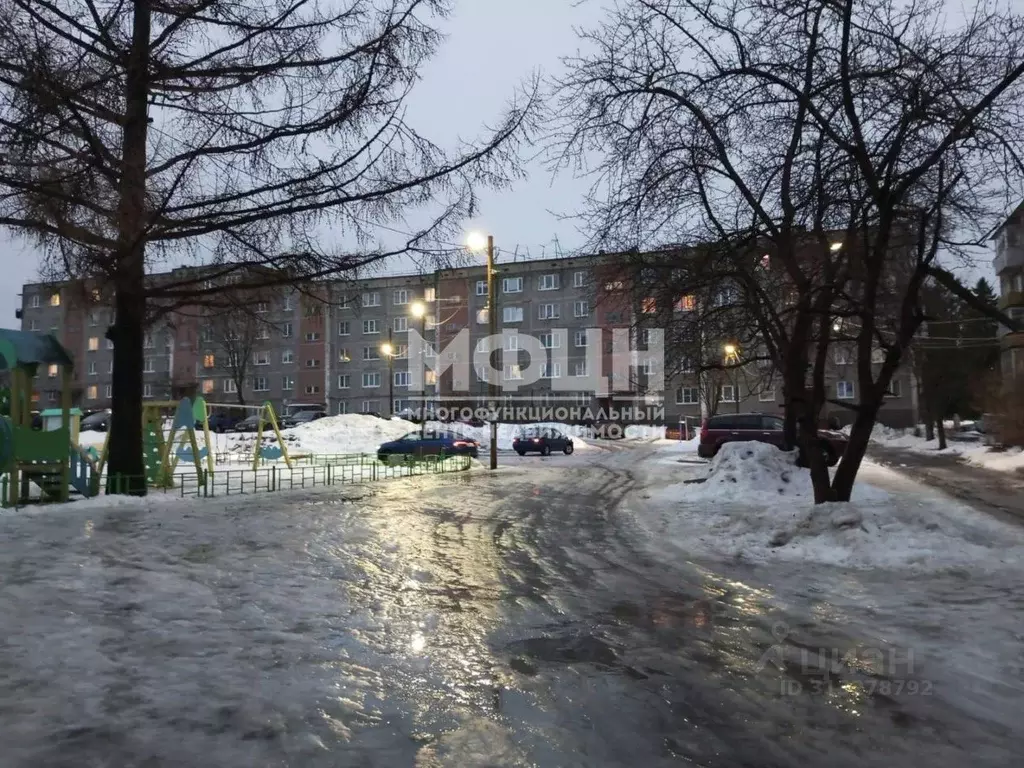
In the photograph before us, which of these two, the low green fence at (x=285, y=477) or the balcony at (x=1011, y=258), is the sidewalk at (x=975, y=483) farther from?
the balcony at (x=1011, y=258)

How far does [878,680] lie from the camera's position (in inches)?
179

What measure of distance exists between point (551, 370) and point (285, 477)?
3722cm

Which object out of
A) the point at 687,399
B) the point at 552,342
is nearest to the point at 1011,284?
the point at 687,399

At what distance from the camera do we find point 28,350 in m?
12.3

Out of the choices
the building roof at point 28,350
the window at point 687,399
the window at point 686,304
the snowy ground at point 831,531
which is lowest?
the snowy ground at point 831,531

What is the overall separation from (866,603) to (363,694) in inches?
177

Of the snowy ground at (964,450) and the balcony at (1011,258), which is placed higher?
the balcony at (1011,258)

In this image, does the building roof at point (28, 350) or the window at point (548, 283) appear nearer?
the building roof at point (28, 350)

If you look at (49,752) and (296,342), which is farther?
(296,342)

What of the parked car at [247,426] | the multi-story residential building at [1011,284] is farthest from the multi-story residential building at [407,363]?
the multi-story residential building at [1011,284]

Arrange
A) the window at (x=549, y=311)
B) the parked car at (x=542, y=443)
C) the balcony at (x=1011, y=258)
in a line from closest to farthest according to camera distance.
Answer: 1. the parked car at (x=542, y=443)
2. the balcony at (x=1011, y=258)
3. the window at (x=549, y=311)

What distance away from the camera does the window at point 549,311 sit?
5553cm

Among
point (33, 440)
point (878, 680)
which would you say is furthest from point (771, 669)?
point (33, 440)

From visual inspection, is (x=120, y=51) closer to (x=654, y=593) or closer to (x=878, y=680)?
(x=654, y=593)
